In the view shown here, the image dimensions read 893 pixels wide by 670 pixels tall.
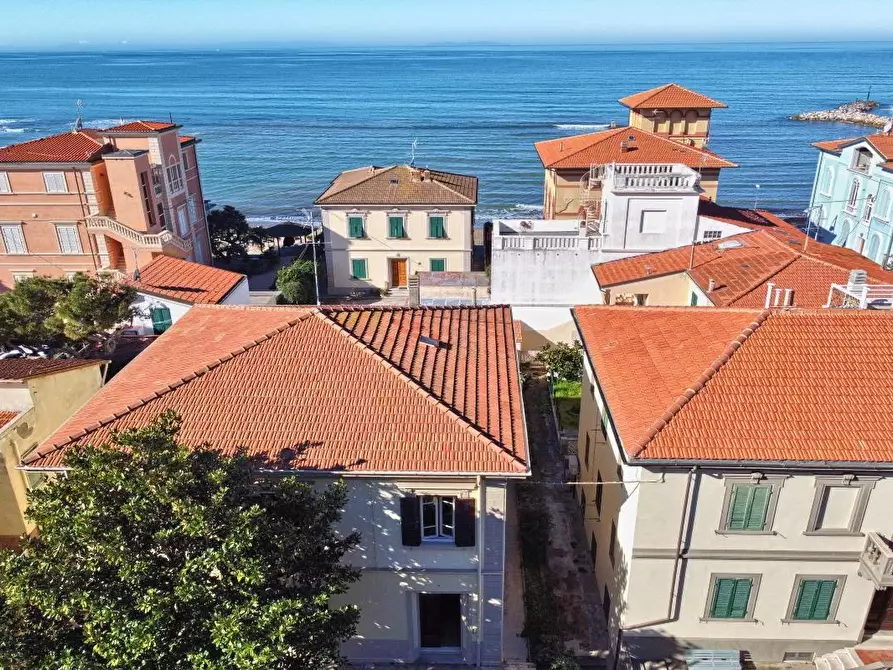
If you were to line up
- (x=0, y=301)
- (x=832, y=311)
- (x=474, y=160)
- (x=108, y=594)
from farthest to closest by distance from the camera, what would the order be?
(x=474, y=160)
(x=0, y=301)
(x=832, y=311)
(x=108, y=594)

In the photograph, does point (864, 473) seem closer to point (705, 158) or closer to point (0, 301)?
point (0, 301)

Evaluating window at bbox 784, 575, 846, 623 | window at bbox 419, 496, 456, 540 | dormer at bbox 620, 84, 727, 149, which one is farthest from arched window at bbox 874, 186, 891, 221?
window at bbox 419, 496, 456, 540

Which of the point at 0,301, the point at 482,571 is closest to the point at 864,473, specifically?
the point at 482,571

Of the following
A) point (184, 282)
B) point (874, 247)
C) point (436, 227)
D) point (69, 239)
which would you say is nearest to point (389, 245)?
point (436, 227)

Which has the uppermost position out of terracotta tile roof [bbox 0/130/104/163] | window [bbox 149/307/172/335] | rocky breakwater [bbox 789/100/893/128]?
terracotta tile roof [bbox 0/130/104/163]

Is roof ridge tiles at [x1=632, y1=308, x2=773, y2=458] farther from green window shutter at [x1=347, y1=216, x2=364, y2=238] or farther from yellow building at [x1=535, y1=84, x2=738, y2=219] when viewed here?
green window shutter at [x1=347, y1=216, x2=364, y2=238]
